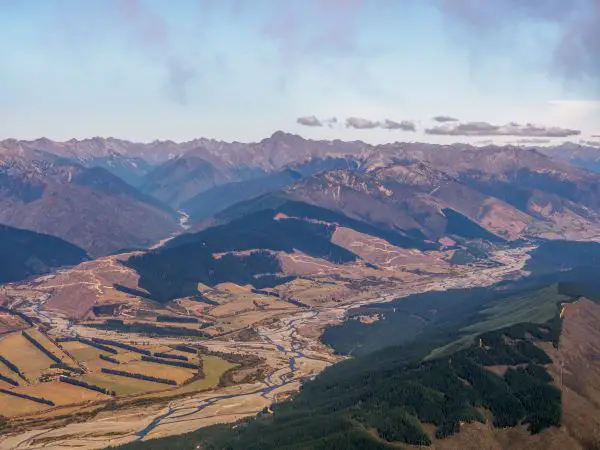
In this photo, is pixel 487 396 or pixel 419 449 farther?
pixel 487 396

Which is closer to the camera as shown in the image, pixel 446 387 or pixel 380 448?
pixel 380 448

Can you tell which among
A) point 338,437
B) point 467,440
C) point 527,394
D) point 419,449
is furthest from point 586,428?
point 338,437

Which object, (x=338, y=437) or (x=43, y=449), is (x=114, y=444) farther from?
(x=338, y=437)

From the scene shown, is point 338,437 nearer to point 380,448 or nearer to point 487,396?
point 380,448

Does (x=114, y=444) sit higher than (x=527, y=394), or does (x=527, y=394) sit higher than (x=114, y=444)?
(x=527, y=394)

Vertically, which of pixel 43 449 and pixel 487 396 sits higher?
pixel 487 396

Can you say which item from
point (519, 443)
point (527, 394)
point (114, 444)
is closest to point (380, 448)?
point (519, 443)

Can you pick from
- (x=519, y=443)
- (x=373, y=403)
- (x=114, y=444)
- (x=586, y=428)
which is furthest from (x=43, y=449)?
(x=586, y=428)
